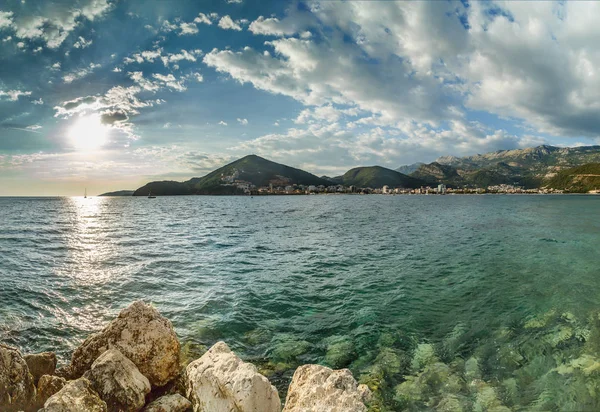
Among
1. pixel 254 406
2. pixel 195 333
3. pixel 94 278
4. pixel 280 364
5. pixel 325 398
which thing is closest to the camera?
pixel 325 398

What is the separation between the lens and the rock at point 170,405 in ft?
27.0

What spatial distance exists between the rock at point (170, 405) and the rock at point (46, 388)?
102 inches

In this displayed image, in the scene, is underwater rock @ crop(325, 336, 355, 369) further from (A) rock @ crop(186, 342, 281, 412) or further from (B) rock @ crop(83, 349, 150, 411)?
(B) rock @ crop(83, 349, 150, 411)

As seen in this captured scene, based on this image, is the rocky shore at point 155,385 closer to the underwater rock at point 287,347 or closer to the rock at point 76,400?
the rock at point 76,400

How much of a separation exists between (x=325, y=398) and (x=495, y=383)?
6.84 meters

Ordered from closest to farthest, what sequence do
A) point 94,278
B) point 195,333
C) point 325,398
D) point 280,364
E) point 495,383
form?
point 325,398 → point 495,383 → point 280,364 → point 195,333 → point 94,278

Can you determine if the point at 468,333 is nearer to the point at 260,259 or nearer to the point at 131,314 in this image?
the point at 131,314

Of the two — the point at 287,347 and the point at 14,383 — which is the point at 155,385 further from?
the point at 287,347

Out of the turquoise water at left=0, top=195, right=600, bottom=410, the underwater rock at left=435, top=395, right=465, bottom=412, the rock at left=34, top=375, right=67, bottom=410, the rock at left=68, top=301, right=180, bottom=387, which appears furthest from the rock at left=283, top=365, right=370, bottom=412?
the rock at left=34, top=375, right=67, bottom=410

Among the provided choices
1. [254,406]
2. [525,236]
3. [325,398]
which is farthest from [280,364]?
[525,236]

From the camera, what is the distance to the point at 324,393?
7.16 meters

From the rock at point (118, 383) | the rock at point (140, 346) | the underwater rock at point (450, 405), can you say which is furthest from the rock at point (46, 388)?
the underwater rock at point (450, 405)

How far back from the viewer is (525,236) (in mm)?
43781

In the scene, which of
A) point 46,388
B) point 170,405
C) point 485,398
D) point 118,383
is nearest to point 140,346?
point 118,383
